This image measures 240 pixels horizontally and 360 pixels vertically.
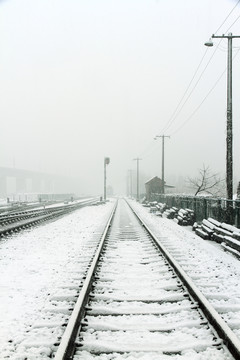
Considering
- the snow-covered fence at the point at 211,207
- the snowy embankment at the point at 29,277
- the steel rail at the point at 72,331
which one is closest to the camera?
the steel rail at the point at 72,331

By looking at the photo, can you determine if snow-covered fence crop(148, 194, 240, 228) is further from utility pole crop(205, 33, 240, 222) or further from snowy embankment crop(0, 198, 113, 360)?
snowy embankment crop(0, 198, 113, 360)

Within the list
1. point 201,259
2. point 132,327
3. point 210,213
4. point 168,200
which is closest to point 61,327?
point 132,327

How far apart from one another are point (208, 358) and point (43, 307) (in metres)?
2.74

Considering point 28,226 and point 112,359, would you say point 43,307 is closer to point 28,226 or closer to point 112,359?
point 112,359

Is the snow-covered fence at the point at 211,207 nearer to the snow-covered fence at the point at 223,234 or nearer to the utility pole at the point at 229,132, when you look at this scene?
the utility pole at the point at 229,132

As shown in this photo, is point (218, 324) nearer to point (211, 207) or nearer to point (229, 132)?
point (229, 132)

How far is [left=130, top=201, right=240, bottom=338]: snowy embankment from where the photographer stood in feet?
16.7

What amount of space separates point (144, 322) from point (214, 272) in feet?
11.9

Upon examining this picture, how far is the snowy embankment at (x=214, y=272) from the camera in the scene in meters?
5.10

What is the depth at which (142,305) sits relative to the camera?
523 centimetres

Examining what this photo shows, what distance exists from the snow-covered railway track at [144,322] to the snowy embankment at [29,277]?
46 centimetres

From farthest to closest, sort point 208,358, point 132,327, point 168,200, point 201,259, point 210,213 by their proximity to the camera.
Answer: point 168,200 < point 210,213 < point 201,259 < point 132,327 < point 208,358

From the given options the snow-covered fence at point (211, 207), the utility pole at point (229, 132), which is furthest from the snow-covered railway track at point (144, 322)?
the utility pole at point (229, 132)

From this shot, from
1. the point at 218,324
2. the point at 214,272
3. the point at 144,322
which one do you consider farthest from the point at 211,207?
the point at 218,324
